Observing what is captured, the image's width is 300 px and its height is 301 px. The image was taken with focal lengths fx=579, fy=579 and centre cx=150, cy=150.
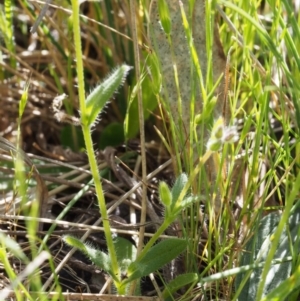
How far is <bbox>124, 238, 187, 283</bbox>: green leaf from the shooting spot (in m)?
0.72

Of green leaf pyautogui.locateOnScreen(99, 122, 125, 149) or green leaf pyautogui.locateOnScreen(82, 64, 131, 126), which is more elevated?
green leaf pyautogui.locateOnScreen(82, 64, 131, 126)

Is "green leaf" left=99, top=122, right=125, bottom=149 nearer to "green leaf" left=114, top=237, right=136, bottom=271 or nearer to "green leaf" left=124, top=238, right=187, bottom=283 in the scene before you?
"green leaf" left=114, top=237, right=136, bottom=271

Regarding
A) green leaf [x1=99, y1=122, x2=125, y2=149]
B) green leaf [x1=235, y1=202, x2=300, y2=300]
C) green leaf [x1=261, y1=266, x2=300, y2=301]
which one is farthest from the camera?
green leaf [x1=99, y1=122, x2=125, y2=149]

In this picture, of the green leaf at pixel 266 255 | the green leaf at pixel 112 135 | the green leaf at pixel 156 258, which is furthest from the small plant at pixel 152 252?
the green leaf at pixel 112 135

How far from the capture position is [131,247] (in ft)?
2.91

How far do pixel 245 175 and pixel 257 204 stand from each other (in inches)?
2.0

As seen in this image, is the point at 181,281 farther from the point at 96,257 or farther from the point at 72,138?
the point at 72,138

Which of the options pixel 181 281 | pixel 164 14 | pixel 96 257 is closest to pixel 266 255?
pixel 181 281

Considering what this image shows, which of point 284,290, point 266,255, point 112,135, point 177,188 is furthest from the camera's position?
point 112,135

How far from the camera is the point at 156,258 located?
754mm

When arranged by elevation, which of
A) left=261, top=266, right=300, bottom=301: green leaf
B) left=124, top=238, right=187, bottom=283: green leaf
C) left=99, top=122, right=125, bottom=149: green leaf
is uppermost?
left=261, top=266, right=300, bottom=301: green leaf

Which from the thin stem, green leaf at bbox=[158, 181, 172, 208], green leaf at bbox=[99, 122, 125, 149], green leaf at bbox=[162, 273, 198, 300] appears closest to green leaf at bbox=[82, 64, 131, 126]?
the thin stem

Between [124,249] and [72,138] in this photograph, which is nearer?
[124,249]

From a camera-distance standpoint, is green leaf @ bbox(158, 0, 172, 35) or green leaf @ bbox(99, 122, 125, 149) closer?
green leaf @ bbox(158, 0, 172, 35)
